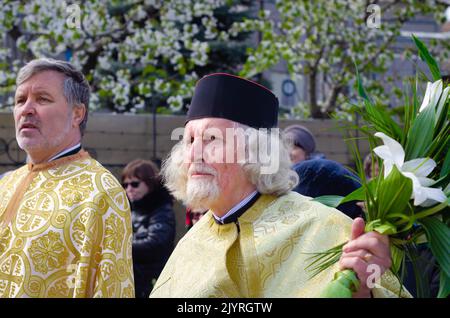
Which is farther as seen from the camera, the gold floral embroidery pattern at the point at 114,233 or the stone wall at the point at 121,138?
the stone wall at the point at 121,138

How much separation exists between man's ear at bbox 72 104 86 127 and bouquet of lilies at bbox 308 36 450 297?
4.93 ft

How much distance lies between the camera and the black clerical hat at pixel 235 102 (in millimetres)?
3584

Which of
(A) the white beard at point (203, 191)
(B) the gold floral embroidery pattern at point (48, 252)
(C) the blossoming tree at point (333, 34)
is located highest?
(A) the white beard at point (203, 191)

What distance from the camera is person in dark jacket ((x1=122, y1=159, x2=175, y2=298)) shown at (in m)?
6.59

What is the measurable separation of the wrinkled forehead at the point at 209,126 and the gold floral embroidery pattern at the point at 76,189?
1.71ft

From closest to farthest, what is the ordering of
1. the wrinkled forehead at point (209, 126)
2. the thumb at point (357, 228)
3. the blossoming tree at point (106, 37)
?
1. the thumb at point (357, 228)
2. the wrinkled forehead at point (209, 126)
3. the blossoming tree at point (106, 37)

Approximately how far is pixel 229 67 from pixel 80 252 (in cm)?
1196

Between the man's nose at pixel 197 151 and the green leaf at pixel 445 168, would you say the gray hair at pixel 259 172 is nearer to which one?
the man's nose at pixel 197 151

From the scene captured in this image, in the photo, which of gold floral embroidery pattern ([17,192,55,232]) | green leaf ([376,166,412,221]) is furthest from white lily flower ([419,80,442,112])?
gold floral embroidery pattern ([17,192,55,232])

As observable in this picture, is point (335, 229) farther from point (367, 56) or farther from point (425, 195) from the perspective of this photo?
point (367, 56)

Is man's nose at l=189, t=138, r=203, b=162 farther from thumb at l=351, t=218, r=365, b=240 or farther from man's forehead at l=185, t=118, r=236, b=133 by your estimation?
thumb at l=351, t=218, r=365, b=240

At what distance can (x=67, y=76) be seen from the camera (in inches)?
155

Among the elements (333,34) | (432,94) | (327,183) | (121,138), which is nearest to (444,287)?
(432,94)

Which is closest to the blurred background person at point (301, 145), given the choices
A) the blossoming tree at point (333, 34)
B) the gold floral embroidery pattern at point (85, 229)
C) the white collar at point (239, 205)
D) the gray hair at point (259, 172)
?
the gray hair at point (259, 172)
